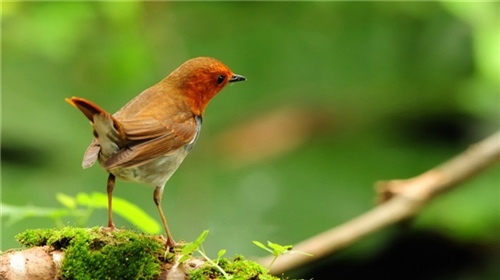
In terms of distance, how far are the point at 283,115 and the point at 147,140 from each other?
3.57 meters

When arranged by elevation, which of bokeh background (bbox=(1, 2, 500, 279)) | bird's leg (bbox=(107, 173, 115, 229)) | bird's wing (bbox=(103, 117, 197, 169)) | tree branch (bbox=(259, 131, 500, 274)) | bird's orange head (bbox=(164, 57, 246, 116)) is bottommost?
bird's leg (bbox=(107, 173, 115, 229))

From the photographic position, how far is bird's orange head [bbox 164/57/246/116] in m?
3.06

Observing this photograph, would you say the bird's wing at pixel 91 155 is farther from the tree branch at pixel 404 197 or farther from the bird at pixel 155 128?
the tree branch at pixel 404 197

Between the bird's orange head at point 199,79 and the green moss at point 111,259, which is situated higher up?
the bird's orange head at point 199,79

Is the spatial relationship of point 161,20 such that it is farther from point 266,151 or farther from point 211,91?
point 211,91

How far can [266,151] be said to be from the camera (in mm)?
5969

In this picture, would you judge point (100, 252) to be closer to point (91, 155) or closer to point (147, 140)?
point (91, 155)

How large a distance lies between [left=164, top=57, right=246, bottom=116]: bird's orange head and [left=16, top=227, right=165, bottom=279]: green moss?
848 millimetres

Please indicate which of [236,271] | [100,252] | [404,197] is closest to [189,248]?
[236,271]

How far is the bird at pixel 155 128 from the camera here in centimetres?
260

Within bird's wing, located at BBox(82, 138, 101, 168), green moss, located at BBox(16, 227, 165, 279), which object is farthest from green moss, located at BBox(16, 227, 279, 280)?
bird's wing, located at BBox(82, 138, 101, 168)

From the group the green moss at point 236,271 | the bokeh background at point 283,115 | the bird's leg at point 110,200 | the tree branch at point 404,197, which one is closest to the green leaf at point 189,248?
the green moss at point 236,271

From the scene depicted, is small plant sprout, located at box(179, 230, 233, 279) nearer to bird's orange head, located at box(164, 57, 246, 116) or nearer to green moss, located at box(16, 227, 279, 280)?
green moss, located at box(16, 227, 279, 280)

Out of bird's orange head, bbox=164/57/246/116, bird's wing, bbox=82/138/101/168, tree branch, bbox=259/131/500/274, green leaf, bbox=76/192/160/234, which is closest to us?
bird's wing, bbox=82/138/101/168
